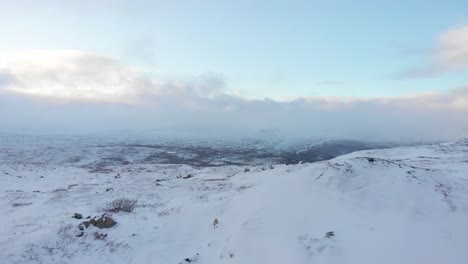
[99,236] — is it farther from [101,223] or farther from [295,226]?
[295,226]

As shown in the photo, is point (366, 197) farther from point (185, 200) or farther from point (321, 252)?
point (185, 200)

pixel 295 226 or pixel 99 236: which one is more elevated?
pixel 295 226

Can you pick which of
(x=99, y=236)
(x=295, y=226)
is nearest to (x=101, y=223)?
(x=99, y=236)

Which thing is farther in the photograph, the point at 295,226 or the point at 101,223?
the point at 101,223

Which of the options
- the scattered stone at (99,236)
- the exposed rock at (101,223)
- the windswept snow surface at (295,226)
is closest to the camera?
the windswept snow surface at (295,226)

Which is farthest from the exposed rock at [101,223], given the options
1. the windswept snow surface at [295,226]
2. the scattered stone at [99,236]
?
the scattered stone at [99,236]

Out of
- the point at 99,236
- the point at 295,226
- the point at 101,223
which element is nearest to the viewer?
the point at 295,226

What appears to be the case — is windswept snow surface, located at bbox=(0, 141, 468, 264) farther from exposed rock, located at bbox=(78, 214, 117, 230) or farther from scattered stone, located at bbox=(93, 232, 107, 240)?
exposed rock, located at bbox=(78, 214, 117, 230)

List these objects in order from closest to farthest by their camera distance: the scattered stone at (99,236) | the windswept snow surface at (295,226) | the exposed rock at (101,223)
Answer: the windswept snow surface at (295,226) < the scattered stone at (99,236) < the exposed rock at (101,223)

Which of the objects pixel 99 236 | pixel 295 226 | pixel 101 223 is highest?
pixel 295 226

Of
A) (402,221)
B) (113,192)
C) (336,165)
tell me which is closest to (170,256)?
(402,221)

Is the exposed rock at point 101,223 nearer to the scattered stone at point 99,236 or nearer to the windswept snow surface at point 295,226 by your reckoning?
the windswept snow surface at point 295,226

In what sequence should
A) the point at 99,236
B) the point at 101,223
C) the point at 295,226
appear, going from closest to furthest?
the point at 295,226
the point at 99,236
the point at 101,223

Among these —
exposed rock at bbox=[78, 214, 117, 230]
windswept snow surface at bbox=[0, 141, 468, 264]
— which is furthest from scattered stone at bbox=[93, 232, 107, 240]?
exposed rock at bbox=[78, 214, 117, 230]
